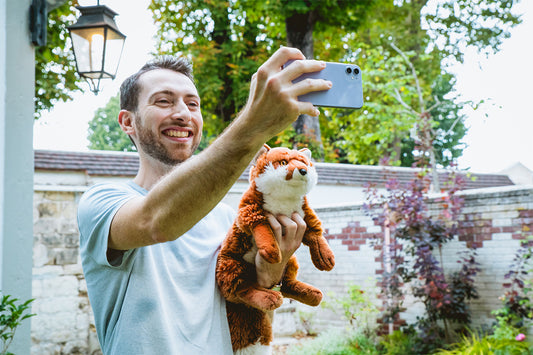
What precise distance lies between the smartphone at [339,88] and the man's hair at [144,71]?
902mm

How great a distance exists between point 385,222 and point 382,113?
654 centimetres

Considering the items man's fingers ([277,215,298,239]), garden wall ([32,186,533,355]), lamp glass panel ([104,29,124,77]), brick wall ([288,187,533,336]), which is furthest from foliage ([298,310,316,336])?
man's fingers ([277,215,298,239])

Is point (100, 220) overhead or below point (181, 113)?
below

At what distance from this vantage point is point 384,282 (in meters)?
6.90

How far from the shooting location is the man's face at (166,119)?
1.70 metres

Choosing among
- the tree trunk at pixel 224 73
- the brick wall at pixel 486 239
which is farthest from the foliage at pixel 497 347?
the tree trunk at pixel 224 73

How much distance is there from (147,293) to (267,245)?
15.0 inches

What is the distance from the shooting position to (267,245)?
1485 millimetres

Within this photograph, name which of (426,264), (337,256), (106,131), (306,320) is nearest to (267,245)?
(426,264)

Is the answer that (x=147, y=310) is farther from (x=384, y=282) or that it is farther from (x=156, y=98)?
(x=384, y=282)

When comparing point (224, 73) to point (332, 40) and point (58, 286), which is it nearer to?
point (332, 40)

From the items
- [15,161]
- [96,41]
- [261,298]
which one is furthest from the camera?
→ [96,41]

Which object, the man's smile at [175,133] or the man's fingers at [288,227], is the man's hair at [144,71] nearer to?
the man's smile at [175,133]

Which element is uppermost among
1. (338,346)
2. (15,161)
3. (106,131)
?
(106,131)
